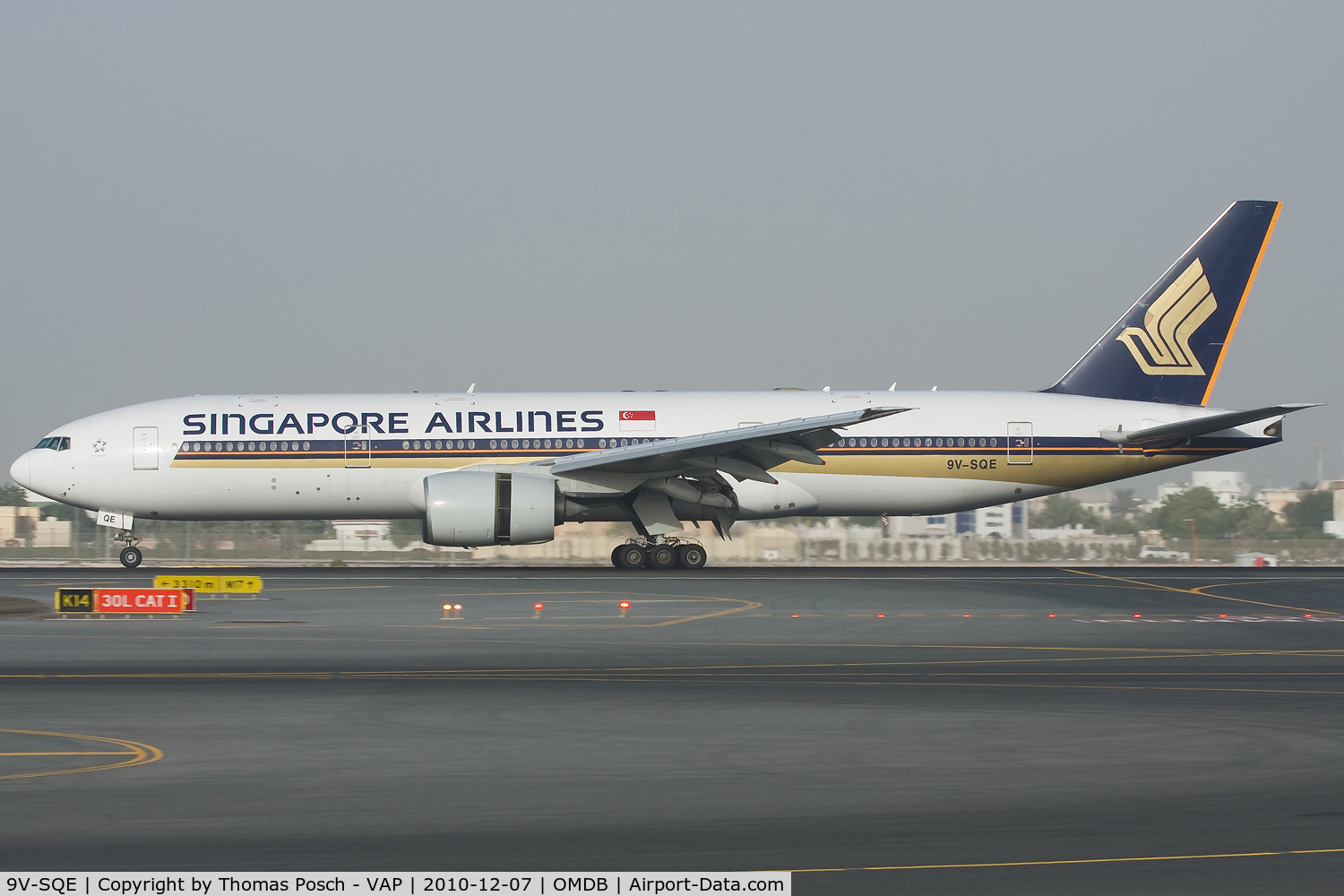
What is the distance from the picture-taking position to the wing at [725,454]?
84.6ft

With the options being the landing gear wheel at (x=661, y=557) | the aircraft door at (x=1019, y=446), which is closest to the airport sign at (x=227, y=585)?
the landing gear wheel at (x=661, y=557)

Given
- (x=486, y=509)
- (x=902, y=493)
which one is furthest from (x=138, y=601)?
(x=902, y=493)

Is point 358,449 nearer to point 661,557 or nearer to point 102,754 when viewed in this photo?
point 661,557

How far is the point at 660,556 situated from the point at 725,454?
9.96 ft

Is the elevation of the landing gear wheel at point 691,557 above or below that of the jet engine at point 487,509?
below

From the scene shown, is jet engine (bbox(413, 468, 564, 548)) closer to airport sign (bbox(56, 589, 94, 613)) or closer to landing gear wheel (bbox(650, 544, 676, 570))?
landing gear wheel (bbox(650, 544, 676, 570))

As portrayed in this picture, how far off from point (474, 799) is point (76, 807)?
89.2 inches

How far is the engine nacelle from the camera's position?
83.9 ft

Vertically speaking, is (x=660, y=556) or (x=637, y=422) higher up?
(x=637, y=422)

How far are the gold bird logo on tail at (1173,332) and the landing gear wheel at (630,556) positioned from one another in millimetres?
12829

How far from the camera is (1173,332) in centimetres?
3084

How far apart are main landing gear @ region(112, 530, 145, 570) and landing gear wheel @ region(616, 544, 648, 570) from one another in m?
11.2

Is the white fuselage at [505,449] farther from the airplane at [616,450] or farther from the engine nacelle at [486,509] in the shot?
the engine nacelle at [486,509]

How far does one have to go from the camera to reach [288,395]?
29.7 meters
